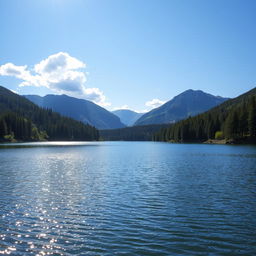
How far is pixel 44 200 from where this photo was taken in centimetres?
2638

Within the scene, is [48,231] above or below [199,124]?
below

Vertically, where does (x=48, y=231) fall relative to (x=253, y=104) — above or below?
below

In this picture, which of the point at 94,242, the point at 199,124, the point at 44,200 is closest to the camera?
the point at 94,242

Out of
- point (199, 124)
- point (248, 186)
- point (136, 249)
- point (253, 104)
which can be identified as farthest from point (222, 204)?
point (199, 124)

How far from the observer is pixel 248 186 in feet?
106

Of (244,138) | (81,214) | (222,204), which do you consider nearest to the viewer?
(81,214)

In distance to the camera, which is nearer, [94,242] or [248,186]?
[94,242]

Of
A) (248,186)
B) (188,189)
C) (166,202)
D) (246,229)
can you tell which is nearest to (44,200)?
(166,202)

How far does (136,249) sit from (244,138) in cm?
14187

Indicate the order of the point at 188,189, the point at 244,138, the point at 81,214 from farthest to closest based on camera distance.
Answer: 1. the point at 244,138
2. the point at 188,189
3. the point at 81,214

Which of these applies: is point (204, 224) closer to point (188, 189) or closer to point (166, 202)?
point (166, 202)

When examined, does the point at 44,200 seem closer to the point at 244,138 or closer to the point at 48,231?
the point at 48,231

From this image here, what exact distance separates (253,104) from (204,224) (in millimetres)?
128687

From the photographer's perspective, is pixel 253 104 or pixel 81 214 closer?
pixel 81 214
